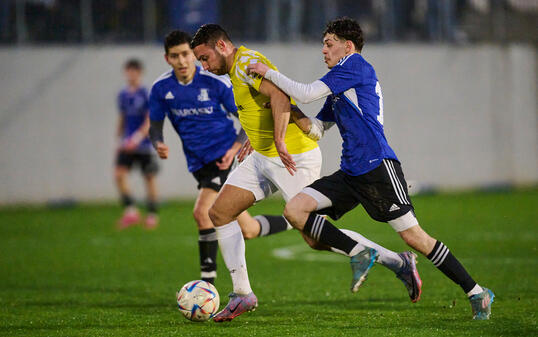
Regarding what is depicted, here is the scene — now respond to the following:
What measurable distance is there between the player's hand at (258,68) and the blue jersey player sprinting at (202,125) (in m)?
1.60

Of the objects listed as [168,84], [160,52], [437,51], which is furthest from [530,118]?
[168,84]

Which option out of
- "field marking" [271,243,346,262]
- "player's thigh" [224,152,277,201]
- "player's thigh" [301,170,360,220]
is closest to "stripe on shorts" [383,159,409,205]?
"player's thigh" [301,170,360,220]

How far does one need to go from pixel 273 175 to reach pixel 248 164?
258 millimetres

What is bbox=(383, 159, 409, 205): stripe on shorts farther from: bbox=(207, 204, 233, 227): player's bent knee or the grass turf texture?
bbox=(207, 204, 233, 227): player's bent knee

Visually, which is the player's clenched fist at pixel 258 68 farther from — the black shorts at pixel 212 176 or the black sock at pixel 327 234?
the black shorts at pixel 212 176

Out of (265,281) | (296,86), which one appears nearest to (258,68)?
(296,86)

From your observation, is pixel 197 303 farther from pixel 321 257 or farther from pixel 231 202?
pixel 321 257

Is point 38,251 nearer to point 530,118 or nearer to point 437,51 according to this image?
point 437,51

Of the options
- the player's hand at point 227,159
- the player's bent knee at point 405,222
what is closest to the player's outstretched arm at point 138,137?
the player's hand at point 227,159

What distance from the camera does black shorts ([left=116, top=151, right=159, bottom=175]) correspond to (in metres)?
14.5

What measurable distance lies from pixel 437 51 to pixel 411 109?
5.18ft

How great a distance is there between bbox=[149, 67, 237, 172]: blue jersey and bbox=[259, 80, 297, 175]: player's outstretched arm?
5.38 ft

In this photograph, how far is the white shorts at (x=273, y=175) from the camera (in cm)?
621

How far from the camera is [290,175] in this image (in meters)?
6.22
